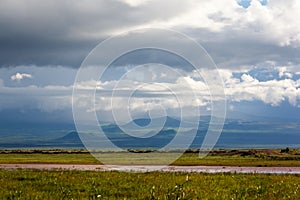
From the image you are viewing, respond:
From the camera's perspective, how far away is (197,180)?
2920 cm

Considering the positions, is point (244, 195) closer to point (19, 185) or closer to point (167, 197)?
point (167, 197)

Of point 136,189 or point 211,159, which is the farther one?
point 211,159

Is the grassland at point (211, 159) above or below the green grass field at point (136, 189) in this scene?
below

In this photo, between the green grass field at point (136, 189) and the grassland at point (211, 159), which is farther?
the grassland at point (211, 159)

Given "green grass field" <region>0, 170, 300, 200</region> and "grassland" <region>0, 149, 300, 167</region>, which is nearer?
"green grass field" <region>0, 170, 300, 200</region>

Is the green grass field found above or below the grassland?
above

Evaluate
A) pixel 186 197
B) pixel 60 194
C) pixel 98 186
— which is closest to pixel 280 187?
pixel 186 197

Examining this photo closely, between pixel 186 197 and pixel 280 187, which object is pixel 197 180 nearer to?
pixel 280 187

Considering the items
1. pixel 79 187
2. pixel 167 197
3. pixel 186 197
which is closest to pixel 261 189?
pixel 186 197

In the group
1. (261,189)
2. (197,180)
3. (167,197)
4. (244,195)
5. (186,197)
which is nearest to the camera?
(167,197)

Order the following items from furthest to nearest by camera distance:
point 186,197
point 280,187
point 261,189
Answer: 1. point 280,187
2. point 261,189
3. point 186,197

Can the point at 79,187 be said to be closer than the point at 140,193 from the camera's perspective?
No

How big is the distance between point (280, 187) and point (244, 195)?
4034mm

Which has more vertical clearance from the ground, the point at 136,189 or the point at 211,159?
the point at 136,189
